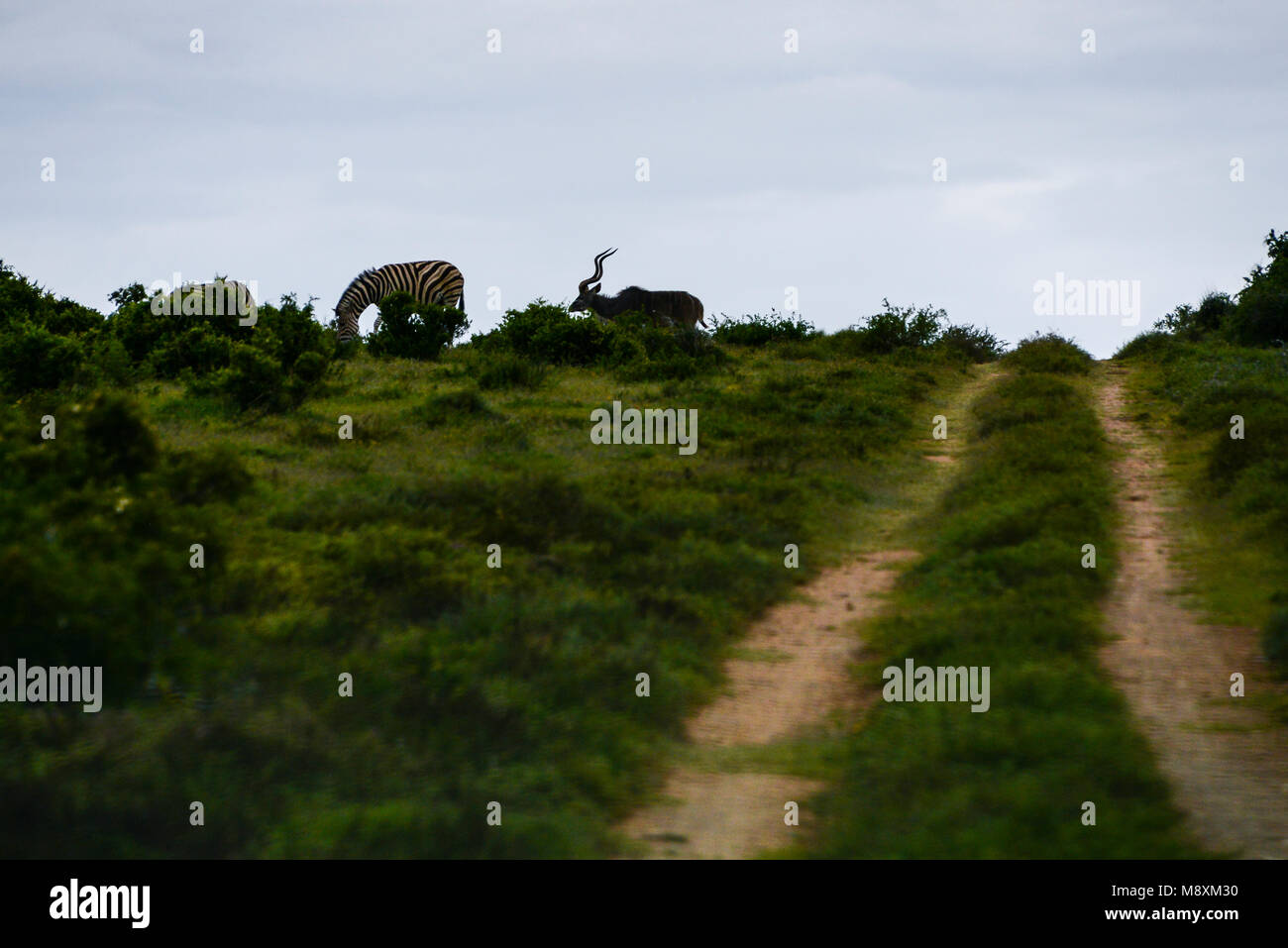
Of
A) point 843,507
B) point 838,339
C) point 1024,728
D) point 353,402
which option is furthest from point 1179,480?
point 838,339

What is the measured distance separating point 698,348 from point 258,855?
72.0 feet

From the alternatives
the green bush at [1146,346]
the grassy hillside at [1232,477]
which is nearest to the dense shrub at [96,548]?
the grassy hillside at [1232,477]

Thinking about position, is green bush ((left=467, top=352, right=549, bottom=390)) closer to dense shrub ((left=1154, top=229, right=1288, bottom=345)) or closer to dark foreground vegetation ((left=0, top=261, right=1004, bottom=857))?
dark foreground vegetation ((left=0, top=261, right=1004, bottom=857))

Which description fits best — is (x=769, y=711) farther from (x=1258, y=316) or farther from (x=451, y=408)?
(x=1258, y=316)

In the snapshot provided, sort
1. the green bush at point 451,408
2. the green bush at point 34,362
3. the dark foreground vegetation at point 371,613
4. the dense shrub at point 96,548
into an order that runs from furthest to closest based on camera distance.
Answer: the green bush at point 34,362
the green bush at point 451,408
the dense shrub at point 96,548
the dark foreground vegetation at point 371,613

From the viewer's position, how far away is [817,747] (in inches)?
286

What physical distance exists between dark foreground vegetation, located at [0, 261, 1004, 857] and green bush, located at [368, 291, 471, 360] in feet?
32.3

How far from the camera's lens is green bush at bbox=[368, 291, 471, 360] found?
26.8 m

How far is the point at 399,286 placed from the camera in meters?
32.4

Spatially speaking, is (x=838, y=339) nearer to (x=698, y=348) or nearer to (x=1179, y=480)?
(x=698, y=348)

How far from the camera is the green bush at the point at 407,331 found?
1055 inches

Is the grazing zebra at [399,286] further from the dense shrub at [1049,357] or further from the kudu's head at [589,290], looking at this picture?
the dense shrub at [1049,357]

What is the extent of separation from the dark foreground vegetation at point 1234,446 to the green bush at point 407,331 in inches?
581
